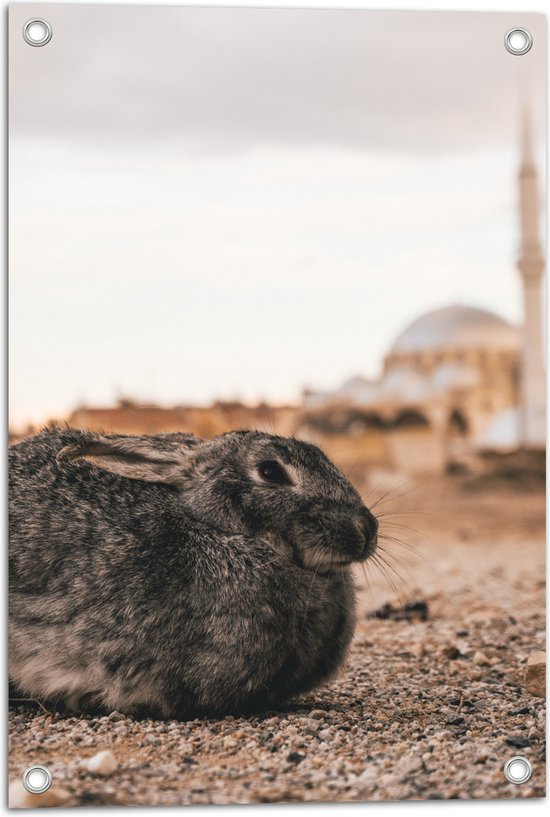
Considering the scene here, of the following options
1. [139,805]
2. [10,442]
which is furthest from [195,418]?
[139,805]

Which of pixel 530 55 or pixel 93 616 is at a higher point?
pixel 530 55

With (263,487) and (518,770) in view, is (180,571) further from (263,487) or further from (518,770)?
(518,770)

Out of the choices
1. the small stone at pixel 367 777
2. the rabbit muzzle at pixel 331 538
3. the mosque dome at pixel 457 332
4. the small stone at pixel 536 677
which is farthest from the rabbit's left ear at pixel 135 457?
the mosque dome at pixel 457 332

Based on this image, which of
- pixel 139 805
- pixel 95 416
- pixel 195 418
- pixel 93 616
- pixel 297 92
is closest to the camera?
Result: pixel 139 805

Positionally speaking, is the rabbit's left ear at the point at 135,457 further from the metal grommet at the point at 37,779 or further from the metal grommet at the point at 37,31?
the metal grommet at the point at 37,31

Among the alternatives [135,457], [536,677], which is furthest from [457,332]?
[135,457]

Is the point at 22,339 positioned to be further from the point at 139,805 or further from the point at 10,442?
the point at 139,805
